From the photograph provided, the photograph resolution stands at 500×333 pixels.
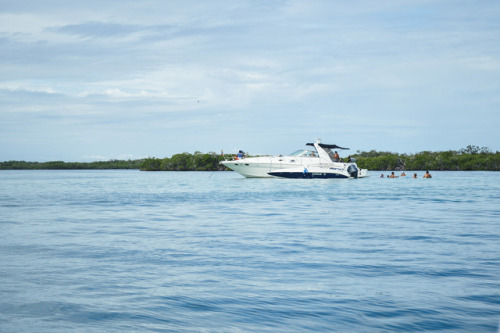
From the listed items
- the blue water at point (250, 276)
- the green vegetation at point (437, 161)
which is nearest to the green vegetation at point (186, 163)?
the green vegetation at point (437, 161)

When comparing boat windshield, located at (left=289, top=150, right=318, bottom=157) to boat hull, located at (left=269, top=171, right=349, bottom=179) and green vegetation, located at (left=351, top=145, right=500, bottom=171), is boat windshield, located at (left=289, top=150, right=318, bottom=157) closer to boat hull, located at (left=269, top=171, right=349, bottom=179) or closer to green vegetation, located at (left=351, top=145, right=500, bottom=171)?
boat hull, located at (left=269, top=171, right=349, bottom=179)

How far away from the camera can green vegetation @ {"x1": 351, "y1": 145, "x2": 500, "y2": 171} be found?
4633 inches

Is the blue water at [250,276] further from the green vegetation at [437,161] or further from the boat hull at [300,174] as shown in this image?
the green vegetation at [437,161]

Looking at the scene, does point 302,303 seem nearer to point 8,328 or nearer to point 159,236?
point 8,328

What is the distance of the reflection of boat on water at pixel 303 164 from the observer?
59.3 metres

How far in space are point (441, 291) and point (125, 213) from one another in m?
17.7

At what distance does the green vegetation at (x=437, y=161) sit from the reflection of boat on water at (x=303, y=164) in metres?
65.4

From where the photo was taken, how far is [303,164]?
195 ft

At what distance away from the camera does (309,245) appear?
14.2m

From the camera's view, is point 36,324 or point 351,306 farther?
point 351,306

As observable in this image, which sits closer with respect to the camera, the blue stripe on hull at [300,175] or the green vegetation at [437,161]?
the blue stripe on hull at [300,175]

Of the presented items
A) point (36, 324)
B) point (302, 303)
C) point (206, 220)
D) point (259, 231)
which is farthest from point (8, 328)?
point (206, 220)

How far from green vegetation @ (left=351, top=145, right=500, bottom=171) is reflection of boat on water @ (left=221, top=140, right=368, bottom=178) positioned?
65.4 metres

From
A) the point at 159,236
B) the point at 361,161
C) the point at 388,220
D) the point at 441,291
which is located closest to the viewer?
the point at 441,291
